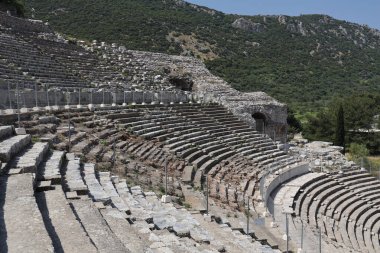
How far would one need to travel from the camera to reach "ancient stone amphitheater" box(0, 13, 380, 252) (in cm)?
561

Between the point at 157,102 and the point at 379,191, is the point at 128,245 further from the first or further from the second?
the point at 379,191

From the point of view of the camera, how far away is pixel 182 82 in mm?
31922

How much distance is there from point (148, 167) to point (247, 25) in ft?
261

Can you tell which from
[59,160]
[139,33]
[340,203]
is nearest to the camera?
[59,160]

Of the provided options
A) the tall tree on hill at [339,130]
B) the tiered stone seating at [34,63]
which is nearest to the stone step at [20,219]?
the tiered stone seating at [34,63]

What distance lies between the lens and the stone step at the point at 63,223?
14.2 ft

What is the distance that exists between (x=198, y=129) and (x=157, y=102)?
3.00 meters

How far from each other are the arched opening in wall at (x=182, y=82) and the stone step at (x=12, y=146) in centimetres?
2286

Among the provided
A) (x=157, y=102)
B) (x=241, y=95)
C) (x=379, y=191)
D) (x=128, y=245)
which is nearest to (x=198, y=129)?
(x=157, y=102)

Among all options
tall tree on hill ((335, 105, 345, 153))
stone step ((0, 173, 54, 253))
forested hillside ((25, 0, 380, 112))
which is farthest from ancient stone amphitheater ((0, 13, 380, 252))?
forested hillside ((25, 0, 380, 112))

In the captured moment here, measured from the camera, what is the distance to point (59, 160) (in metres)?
8.11

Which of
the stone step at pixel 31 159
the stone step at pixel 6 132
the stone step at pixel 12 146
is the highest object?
the stone step at pixel 6 132

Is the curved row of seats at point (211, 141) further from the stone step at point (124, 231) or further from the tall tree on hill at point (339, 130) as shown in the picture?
the tall tree on hill at point (339, 130)

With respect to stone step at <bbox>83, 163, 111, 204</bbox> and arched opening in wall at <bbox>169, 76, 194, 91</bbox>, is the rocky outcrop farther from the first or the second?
stone step at <bbox>83, 163, 111, 204</bbox>
